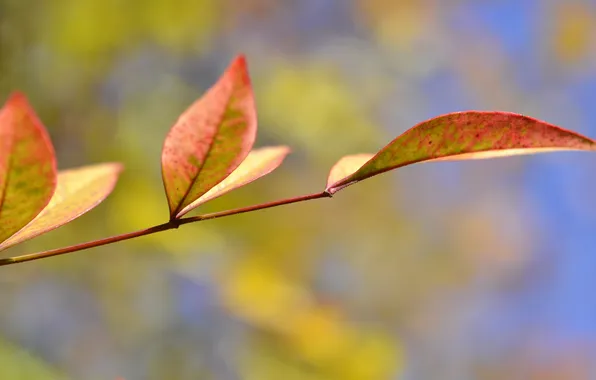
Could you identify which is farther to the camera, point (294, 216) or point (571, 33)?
point (571, 33)

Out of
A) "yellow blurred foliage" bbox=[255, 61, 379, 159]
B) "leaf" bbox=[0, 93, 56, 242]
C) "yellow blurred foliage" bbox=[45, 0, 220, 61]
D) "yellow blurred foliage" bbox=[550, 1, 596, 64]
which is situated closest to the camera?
"leaf" bbox=[0, 93, 56, 242]

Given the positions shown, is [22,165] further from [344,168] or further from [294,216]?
[294,216]

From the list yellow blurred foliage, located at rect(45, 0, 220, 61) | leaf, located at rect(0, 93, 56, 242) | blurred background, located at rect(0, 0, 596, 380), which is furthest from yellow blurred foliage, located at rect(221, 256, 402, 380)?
leaf, located at rect(0, 93, 56, 242)

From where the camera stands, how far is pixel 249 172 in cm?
28

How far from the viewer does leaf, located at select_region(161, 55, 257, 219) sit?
215mm

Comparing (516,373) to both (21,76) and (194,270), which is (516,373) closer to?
(194,270)

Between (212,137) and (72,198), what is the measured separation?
10cm

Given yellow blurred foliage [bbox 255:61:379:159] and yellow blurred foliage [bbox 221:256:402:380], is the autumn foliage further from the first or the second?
yellow blurred foliage [bbox 255:61:379:159]

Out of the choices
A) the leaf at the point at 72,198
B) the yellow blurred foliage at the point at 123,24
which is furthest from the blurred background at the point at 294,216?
the leaf at the point at 72,198

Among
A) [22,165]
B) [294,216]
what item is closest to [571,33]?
[294,216]

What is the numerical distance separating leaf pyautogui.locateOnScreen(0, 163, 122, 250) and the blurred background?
46 centimetres

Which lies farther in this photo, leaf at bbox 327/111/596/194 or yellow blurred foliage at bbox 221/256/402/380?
yellow blurred foliage at bbox 221/256/402/380

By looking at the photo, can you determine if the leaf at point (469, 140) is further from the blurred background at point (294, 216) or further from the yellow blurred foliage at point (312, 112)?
the yellow blurred foliage at point (312, 112)

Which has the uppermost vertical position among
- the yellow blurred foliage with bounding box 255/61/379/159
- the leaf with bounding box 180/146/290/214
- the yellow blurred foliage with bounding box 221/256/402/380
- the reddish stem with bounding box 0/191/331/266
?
the leaf with bounding box 180/146/290/214
